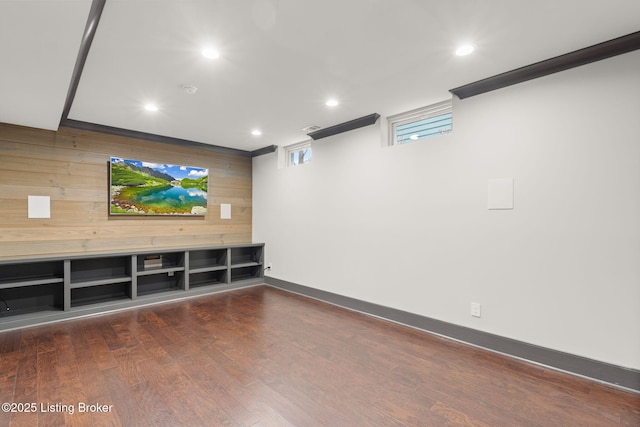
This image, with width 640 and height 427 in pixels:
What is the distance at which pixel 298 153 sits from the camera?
5297 mm

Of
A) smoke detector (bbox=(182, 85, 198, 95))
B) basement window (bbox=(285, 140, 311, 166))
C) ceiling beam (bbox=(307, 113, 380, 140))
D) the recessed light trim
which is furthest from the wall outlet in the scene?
smoke detector (bbox=(182, 85, 198, 95))

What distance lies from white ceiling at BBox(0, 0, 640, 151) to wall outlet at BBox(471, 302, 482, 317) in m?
2.14

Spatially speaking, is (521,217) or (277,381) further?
(521,217)

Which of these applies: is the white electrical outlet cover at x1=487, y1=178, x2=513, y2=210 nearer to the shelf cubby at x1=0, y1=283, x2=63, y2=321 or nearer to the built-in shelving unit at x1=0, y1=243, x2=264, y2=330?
the built-in shelving unit at x1=0, y1=243, x2=264, y2=330

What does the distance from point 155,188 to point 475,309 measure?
15.2 ft

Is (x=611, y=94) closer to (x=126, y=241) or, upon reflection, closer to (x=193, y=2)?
(x=193, y=2)

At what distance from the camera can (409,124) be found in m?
3.76

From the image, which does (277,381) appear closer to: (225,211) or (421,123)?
(421,123)

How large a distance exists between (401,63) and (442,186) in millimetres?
1335

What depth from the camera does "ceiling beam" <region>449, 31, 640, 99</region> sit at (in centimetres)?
220

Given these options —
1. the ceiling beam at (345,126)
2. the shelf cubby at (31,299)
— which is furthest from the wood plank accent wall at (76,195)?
the ceiling beam at (345,126)

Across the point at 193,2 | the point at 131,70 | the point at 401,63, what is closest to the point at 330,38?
the point at 401,63


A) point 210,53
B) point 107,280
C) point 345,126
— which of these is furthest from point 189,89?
point 107,280

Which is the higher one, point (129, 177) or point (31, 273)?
point (129, 177)
